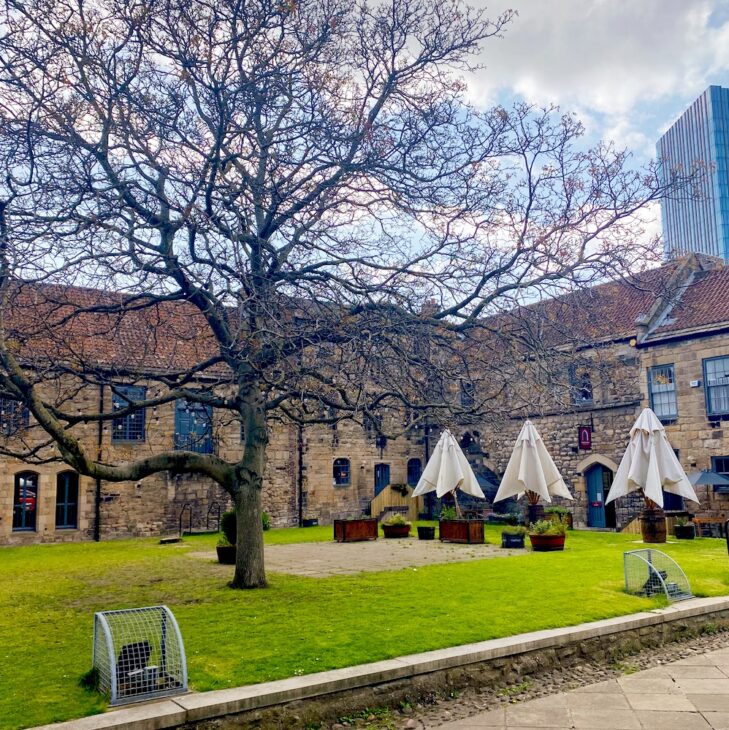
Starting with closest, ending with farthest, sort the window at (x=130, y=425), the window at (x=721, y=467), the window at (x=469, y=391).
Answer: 1. the window at (x=469, y=391)
2. the window at (x=721, y=467)
3. the window at (x=130, y=425)

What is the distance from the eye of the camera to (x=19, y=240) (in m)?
8.30

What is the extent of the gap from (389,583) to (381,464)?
18750 millimetres

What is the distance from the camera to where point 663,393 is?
931 inches

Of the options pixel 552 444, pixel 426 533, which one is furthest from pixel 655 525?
pixel 552 444

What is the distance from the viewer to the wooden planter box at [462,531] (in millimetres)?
18594

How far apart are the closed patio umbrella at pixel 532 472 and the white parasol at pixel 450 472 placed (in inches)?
49.5

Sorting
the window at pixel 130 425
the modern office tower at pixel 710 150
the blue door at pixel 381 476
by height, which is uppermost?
the modern office tower at pixel 710 150

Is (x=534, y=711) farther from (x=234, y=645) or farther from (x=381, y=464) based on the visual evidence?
(x=381, y=464)

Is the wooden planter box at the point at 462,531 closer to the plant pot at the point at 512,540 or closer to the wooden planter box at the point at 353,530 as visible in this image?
the plant pot at the point at 512,540

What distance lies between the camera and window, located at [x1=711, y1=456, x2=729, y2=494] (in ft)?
69.1

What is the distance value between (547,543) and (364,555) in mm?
4236

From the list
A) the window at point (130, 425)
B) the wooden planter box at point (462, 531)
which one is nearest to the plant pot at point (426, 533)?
the wooden planter box at point (462, 531)

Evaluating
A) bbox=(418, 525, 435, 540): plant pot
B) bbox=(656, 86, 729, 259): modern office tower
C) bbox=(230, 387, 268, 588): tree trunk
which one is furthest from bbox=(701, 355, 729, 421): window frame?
bbox=(656, 86, 729, 259): modern office tower

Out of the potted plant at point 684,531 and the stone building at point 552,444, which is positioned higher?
the stone building at point 552,444
